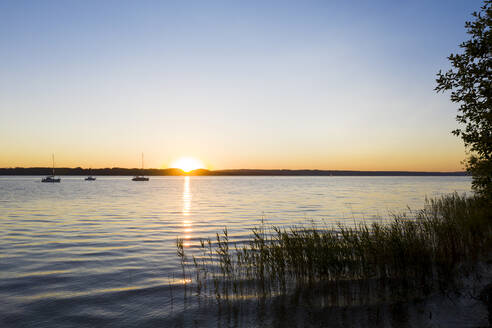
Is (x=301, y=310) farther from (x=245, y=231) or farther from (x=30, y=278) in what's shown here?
(x=245, y=231)

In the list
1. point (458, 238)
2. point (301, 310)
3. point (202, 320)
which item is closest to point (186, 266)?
point (202, 320)

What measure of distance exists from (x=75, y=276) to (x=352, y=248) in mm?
12402

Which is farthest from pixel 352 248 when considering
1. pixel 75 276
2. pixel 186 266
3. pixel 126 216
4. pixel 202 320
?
pixel 126 216

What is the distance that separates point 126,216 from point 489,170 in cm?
3524

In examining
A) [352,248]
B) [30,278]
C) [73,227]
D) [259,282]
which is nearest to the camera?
[259,282]

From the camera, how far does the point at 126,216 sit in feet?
124

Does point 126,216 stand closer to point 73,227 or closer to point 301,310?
point 73,227

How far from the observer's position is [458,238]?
15023 millimetres

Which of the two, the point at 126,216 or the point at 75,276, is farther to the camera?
the point at 126,216

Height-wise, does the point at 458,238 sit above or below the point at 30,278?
above

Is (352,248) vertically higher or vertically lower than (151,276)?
higher

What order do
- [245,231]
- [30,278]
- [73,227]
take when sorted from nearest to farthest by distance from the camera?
[30,278], [245,231], [73,227]

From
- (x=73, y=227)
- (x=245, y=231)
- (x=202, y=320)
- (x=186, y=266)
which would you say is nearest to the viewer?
(x=202, y=320)

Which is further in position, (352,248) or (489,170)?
(352,248)
